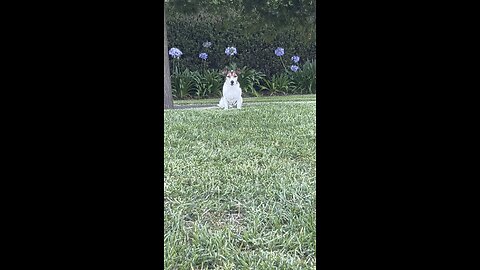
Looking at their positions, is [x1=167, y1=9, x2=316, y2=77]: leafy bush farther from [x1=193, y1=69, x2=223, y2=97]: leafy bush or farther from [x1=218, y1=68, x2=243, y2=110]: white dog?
[x1=218, y1=68, x2=243, y2=110]: white dog

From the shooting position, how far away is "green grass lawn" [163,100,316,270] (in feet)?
5.07

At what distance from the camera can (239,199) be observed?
2.08 m

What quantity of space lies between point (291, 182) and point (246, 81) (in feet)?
21.8

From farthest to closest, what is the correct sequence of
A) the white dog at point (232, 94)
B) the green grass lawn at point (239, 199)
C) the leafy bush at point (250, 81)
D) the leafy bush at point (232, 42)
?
1. the leafy bush at point (232, 42)
2. the leafy bush at point (250, 81)
3. the white dog at point (232, 94)
4. the green grass lawn at point (239, 199)

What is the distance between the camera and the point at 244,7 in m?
9.66

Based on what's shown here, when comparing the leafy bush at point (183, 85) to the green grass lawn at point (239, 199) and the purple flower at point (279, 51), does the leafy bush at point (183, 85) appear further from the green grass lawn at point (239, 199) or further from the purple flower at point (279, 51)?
the green grass lawn at point (239, 199)

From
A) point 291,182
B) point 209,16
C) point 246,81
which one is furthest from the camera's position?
point 209,16

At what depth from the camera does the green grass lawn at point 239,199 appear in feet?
5.07

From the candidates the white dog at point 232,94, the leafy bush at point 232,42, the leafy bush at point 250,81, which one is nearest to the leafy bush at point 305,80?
the leafy bush at point 232,42

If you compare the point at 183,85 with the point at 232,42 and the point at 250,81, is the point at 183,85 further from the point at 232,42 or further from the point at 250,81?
the point at 232,42
